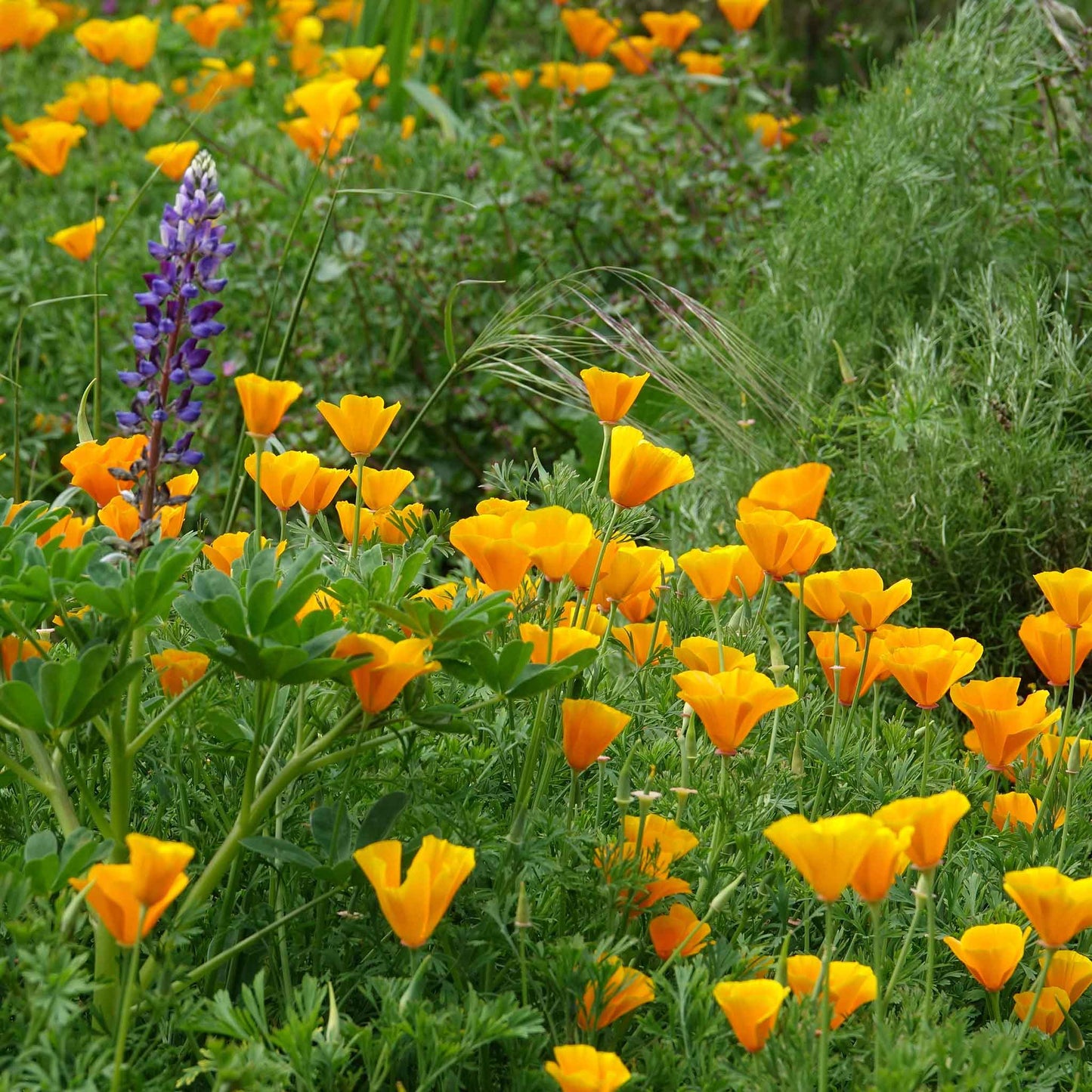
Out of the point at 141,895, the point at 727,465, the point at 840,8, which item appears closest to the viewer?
the point at 141,895

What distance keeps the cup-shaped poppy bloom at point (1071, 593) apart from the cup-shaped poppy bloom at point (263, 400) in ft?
2.82

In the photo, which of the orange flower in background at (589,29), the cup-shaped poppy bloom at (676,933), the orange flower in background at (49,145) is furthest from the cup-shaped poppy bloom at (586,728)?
the orange flower in background at (589,29)

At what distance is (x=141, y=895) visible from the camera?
1044 mm

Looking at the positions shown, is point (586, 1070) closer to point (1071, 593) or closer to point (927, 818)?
point (927, 818)

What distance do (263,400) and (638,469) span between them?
16.7 inches

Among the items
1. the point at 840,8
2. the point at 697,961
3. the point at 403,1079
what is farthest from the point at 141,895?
the point at 840,8

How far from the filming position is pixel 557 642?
143 centimetres

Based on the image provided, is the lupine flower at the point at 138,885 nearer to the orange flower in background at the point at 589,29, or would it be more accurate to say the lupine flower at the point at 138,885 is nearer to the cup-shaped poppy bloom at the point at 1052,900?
the cup-shaped poppy bloom at the point at 1052,900

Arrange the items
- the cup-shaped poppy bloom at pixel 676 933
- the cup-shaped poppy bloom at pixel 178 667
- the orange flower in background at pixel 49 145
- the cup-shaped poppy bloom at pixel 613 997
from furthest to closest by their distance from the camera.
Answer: the orange flower in background at pixel 49 145 → the cup-shaped poppy bloom at pixel 178 667 → the cup-shaped poppy bloom at pixel 676 933 → the cup-shaped poppy bloom at pixel 613 997

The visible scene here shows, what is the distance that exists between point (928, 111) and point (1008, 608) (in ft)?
3.88

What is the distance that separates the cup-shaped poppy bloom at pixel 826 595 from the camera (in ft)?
5.55

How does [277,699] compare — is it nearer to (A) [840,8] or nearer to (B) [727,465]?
(B) [727,465]

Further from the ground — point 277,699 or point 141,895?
point 141,895

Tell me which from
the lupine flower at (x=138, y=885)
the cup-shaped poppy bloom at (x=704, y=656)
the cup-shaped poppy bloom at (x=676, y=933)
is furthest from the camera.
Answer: the cup-shaped poppy bloom at (x=704, y=656)
